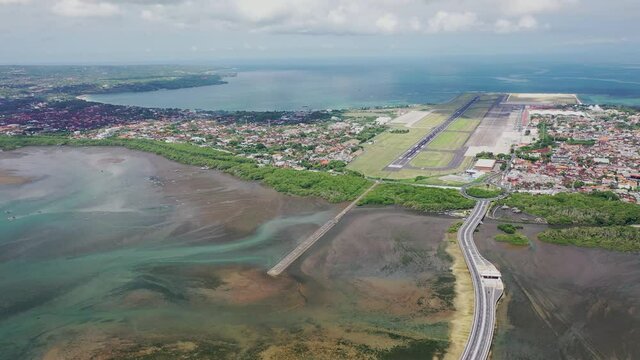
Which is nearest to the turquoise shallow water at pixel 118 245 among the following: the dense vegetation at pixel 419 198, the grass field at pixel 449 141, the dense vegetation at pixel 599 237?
the dense vegetation at pixel 419 198

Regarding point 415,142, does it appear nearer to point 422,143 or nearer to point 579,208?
point 422,143

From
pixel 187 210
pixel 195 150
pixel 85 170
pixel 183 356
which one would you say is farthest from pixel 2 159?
pixel 183 356

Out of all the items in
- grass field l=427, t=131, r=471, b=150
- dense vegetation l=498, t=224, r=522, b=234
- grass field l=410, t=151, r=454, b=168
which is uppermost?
grass field l=427, t=131, r=471, b=150

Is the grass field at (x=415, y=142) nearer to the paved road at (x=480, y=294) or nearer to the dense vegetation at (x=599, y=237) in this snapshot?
the paved road at (x=480, y=294)

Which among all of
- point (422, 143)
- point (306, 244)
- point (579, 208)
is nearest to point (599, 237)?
point (579, 208)

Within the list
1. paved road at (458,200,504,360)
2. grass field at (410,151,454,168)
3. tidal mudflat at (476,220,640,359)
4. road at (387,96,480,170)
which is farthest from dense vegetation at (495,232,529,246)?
road at (387,96,480,170)

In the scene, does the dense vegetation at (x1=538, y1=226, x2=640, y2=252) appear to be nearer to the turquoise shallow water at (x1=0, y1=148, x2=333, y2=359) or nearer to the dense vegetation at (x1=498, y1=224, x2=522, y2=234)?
the dense vegetation at (x1=498, y1=224, x2=522, y2=234)
